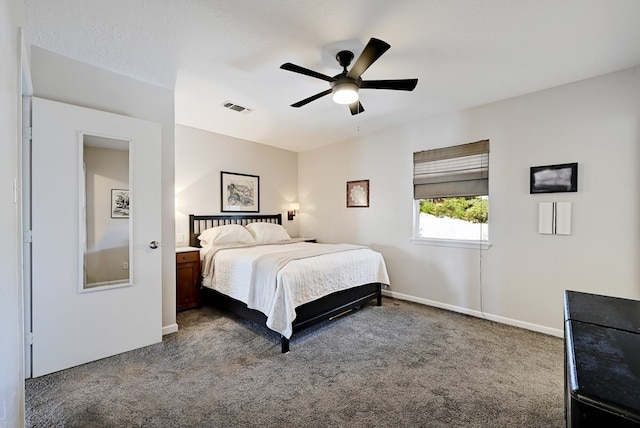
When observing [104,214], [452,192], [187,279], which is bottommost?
[187,279]

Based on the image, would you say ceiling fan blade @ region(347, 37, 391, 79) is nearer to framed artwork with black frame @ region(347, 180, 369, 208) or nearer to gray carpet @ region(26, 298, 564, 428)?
gray carpet @ region(26, 298, 564, 428)

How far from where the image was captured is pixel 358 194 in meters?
4.78

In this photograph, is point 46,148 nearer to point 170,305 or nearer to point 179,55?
point 179,55

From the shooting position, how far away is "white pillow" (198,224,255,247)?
4.04 meters

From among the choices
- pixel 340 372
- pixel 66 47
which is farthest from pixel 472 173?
pixel 66 47

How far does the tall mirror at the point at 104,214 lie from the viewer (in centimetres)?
246

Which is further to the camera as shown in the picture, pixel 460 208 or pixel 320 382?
pixel 460 208

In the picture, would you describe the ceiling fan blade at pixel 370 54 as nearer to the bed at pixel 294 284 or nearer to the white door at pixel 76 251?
the bed at pixel 294 284

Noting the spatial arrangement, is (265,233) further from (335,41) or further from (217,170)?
(335,41)

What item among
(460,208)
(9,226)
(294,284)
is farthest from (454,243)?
(9,226)

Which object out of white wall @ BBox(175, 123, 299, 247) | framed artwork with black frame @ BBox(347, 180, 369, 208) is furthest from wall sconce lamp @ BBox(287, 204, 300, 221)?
framed artwork with black frame @ BBox(347, 180, 369, 208)

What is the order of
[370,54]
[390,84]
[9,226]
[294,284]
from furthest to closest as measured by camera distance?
[294,284]
[390,84]
[370,54]
[9,226]

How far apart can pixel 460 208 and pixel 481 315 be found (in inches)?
52.3

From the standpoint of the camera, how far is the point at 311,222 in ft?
18.4
